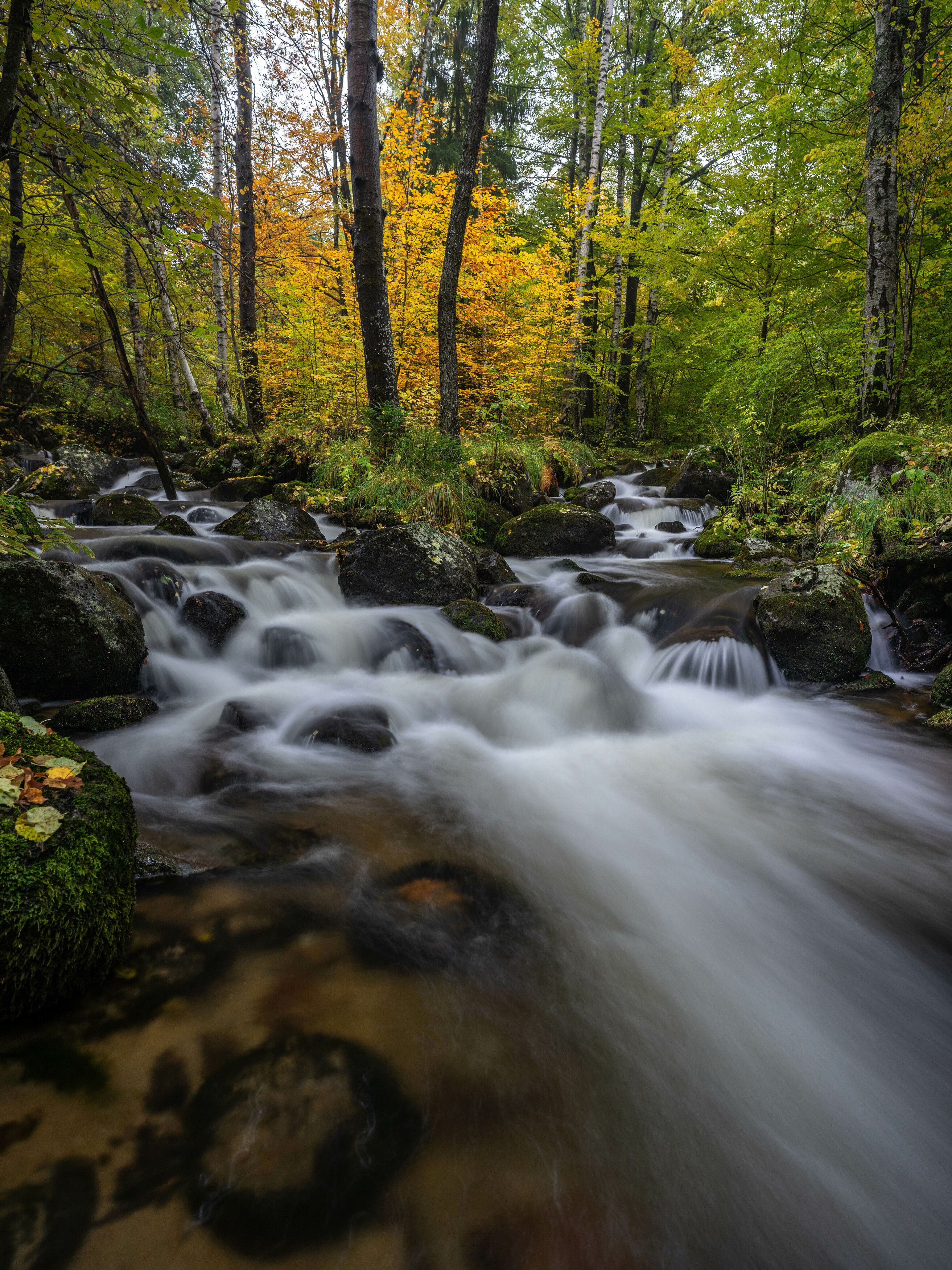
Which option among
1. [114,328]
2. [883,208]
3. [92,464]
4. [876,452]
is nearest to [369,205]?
[114,328]

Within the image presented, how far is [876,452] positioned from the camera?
20.0 ft

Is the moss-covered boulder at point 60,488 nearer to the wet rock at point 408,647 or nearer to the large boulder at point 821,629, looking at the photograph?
the wet rock at point 408,647

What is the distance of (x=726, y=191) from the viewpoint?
10742mm

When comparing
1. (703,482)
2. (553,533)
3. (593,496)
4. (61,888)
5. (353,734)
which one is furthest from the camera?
(593,496)

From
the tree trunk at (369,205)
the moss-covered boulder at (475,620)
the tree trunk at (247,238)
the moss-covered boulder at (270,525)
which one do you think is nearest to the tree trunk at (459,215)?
the tree trunk at (369,205)

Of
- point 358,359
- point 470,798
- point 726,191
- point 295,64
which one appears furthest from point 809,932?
point 726,191

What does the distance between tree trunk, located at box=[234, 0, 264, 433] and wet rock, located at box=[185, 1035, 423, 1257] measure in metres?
11.9

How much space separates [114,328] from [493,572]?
4.80 meters

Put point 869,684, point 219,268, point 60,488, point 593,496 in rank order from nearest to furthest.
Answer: point 869,684, point 60,488, point 593,496, point 219,268

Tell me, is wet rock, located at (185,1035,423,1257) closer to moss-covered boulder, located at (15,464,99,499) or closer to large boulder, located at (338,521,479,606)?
large boulder, located at (338,521,479,606)

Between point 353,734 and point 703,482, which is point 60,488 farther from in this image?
point 703,482

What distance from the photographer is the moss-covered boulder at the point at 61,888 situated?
1.48 meters

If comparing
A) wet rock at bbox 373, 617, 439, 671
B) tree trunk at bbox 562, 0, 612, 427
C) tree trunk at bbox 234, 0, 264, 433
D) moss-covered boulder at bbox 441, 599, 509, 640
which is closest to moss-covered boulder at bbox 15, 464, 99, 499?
tree trunk at bbox 234, 0, 264, 433

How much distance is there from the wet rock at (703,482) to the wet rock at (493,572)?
5.33 m
